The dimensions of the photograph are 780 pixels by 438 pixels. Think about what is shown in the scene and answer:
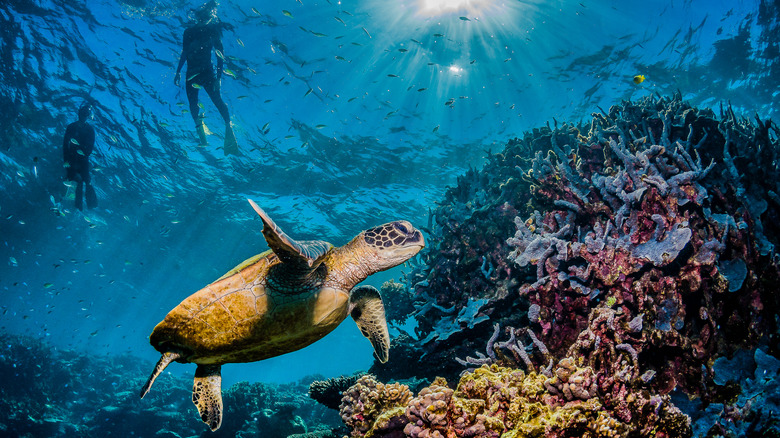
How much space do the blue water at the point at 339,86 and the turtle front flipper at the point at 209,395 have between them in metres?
8.40

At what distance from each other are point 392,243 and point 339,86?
12.0m

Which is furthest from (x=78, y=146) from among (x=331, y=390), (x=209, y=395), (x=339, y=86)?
(x=331, y=390)

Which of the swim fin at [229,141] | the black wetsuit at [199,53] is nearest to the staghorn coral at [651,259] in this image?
the black wetsuit at [199,53]

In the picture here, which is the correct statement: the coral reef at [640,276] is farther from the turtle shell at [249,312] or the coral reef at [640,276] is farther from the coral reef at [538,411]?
the turtle shell at [249,312]

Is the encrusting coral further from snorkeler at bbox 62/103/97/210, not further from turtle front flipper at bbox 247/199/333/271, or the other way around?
snorkeler at bbox 62/103/97/210

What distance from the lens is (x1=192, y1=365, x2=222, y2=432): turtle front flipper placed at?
3582 mm

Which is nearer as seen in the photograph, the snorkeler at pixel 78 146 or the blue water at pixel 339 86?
the blue water at pixel 339 86

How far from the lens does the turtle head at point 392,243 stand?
10.5 ft

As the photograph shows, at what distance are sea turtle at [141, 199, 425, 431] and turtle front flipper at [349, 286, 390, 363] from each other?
281 millimetres

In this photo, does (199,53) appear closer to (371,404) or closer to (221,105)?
(221,105)

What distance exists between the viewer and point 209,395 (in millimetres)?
3754

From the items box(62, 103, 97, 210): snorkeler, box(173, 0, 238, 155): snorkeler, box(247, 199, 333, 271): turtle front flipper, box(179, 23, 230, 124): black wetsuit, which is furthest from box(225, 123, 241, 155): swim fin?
box(247, 199, 333, 271): turtle front flipper

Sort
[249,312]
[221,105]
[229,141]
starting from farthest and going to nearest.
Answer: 1. [229,141]
2. [221,105]
3. [249,312]

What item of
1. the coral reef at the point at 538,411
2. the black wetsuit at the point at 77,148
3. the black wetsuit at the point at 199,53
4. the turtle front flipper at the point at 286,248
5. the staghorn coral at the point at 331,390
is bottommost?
the coral reef at the point at 538,411
